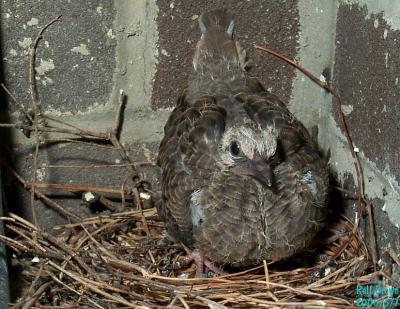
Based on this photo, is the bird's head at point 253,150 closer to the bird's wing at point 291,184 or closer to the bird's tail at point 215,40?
the bird's wing at point 291,184

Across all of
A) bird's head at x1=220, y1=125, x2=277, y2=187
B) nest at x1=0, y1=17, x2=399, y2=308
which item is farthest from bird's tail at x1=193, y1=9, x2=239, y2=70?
bird's head at x1=220, y1=125, x2=277, y2=187

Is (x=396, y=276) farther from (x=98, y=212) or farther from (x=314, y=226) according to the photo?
(x=98, y=212)

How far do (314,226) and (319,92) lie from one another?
75 cm

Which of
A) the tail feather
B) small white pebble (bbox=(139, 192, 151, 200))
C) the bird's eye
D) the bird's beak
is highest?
the tail feather

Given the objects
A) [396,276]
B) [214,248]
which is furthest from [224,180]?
[396,276]

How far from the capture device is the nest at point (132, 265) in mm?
2584

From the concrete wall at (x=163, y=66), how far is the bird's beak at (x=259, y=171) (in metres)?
0.48

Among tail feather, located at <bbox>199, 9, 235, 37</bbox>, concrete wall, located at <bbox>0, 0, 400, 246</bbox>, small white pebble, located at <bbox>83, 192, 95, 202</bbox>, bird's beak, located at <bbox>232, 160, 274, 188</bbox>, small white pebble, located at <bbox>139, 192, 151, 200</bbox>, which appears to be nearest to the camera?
bird's beak, located at <bbox>232, 160, 274, 188</bbox>

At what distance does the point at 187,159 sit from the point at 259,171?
1.11 ft

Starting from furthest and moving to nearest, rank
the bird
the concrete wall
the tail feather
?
the tail feather < the concrete wall < the bird

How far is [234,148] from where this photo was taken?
2.60 metres

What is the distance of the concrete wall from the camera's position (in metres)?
2.87

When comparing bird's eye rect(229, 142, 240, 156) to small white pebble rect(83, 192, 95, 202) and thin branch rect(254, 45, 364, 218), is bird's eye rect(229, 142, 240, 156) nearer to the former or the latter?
thin branch rect(254, 45, 364, 218)

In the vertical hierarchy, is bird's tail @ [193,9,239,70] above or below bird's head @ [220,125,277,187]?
above
